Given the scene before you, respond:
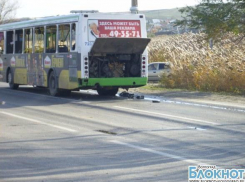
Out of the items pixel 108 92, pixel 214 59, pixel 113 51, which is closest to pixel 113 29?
pixel 113 51

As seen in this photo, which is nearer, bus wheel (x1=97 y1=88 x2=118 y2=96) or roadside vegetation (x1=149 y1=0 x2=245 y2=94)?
bus wheel (x1=97 y1=88 x2=118 y2=96)

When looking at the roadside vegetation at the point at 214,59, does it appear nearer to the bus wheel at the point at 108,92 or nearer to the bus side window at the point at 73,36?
the bus wheel at the point at 108,92

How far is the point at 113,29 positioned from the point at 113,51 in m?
0.81

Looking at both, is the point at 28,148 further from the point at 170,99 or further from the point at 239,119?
the point at 170,99

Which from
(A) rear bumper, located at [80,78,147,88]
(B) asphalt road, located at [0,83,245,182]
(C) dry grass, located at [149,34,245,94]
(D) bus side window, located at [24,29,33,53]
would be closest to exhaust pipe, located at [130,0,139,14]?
(C) dry grass, located at [149,34,245,94]

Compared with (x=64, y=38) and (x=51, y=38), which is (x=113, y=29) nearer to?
(x=64, y=38)

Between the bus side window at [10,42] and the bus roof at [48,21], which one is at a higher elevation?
the bus roof at [48,21]

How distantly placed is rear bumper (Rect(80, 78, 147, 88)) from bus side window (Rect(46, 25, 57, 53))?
271cm

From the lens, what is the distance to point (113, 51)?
21125 mm

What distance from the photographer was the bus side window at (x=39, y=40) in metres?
23.8

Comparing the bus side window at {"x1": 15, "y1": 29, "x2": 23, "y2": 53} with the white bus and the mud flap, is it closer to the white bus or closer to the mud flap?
the white bus

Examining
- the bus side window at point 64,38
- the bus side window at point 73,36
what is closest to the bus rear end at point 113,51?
the bus side window at point 73,36

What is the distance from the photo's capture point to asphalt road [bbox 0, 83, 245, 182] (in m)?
8.98

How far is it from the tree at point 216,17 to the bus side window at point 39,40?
6394mm
